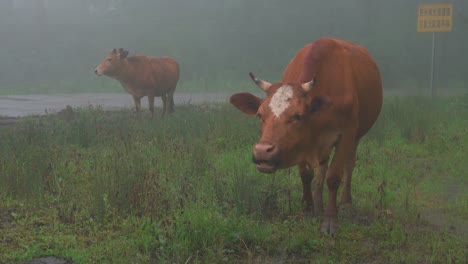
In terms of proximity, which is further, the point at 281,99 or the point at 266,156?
the point at 281,99

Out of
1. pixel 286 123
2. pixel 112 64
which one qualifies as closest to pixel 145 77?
pixel 112 64

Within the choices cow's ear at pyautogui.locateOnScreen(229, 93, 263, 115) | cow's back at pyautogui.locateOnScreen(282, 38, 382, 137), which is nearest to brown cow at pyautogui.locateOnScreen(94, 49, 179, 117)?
cow's back at pyautogui.locateOnScreen(282, 38, 382, 137)

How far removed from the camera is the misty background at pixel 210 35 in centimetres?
3048

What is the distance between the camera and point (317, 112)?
4.64 meters

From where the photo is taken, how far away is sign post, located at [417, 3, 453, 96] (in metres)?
17.1

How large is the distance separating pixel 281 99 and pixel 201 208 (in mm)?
1191

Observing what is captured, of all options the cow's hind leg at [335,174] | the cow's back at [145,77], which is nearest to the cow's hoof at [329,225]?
the cow's hind leg at [335,174]

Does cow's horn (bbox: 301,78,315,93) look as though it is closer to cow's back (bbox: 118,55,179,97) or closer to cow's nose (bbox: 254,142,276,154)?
cow's nose (bbox: 254,142,276,154)

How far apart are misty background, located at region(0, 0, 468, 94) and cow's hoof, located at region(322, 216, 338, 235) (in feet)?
74.5

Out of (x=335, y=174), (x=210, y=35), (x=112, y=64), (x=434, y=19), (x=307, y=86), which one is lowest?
(x=335, y=174)

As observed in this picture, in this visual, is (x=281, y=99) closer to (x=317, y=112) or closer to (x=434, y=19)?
(x=317, y=112)

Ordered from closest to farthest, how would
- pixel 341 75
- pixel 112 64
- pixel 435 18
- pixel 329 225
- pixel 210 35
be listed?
pixel 329 225 → pixel 341 75 → pixel 112 64 → pixel 435 18 → pixel 210 35

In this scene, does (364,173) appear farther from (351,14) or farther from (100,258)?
(351,14)

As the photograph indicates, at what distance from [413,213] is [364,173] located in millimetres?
1722
